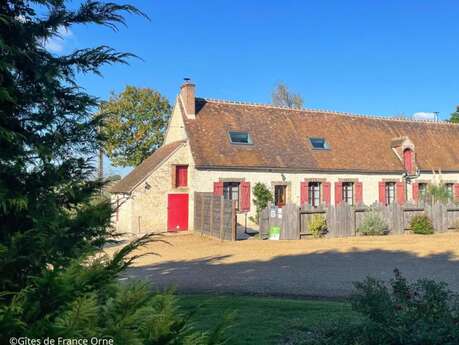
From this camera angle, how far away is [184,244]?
1612 centimetres

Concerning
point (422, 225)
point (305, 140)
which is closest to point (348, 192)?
point (305, 140)

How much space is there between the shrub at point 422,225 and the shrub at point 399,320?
46.4 feet

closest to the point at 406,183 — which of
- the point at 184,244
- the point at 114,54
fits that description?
the point at 184,244

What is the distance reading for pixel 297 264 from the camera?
1126 cm

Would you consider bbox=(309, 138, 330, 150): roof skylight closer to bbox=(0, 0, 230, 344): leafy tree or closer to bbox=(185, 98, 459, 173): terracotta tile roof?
bbox=(185, 98, 459, 173): terracotta tile roof

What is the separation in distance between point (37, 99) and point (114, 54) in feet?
2.28

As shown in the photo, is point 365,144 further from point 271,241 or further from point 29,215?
A: point 29,215

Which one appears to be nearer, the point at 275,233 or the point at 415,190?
the point at 275,233

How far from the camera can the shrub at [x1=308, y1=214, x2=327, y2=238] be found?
1669 centimetres

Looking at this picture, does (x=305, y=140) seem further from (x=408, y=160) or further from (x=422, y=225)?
(x=422, y=225)

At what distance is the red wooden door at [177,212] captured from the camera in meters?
19.9

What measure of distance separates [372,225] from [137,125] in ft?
66.4

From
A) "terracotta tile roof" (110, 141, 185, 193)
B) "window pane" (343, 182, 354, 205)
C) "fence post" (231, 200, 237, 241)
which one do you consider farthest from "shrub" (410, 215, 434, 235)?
"terracotta tile roof" (110, 141, 185, 193)

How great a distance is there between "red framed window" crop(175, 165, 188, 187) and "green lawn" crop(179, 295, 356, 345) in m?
12.9
